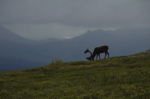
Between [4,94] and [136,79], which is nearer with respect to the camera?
[4,94]

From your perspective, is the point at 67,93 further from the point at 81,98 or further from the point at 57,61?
the point at 57,61

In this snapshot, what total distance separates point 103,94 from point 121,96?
93 centimetres

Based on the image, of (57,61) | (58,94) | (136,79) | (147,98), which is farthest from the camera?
(57,61)

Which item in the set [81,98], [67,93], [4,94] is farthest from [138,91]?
[4,94]

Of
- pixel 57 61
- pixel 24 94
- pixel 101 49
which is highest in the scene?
pixel 101 49

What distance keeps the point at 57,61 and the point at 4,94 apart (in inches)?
544

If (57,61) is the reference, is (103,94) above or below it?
below

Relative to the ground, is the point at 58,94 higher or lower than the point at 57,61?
lower

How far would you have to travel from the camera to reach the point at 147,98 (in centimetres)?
657

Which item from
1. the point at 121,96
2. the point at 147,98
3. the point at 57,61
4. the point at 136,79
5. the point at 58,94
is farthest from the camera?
the point at 57,61

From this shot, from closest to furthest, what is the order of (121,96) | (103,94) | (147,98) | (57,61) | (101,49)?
1. (147,98)
2. (121,96)
3. (103,94)
4. (57,61)
5. (101,49)

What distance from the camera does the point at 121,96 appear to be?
7.13 metres

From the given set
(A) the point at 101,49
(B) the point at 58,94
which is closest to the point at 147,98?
(B) the point at 58,94

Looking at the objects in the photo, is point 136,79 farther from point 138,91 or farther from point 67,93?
point 67,93
